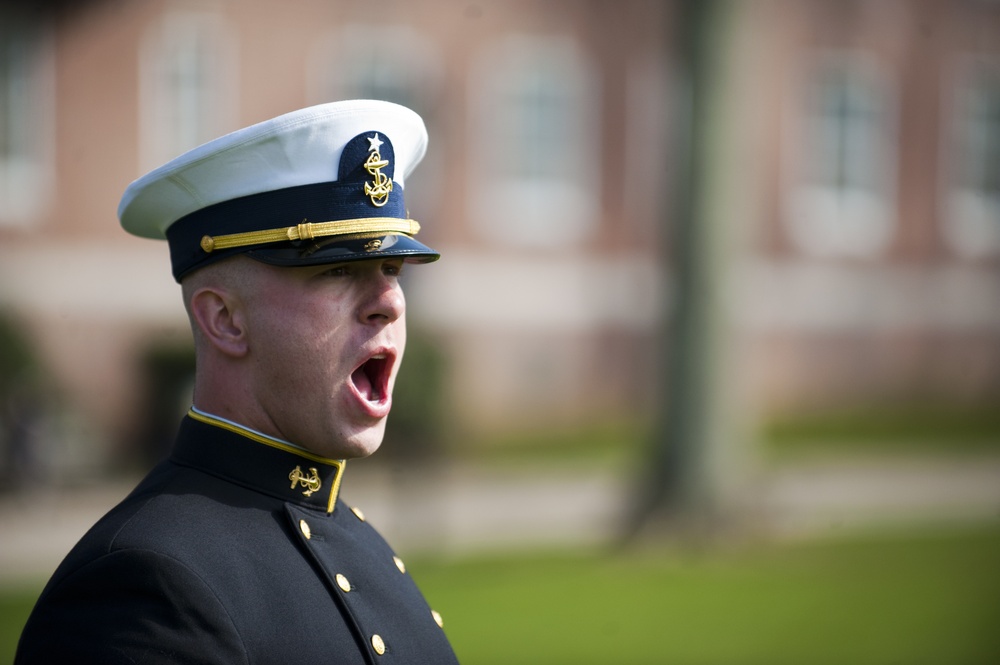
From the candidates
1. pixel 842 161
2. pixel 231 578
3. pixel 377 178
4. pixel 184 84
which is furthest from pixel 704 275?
pixel 842 161

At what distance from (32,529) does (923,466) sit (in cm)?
935

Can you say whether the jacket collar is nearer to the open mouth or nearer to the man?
the man

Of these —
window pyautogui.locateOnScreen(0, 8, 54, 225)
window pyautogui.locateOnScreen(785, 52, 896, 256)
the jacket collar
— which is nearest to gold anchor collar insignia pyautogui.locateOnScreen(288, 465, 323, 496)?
the jacket collar

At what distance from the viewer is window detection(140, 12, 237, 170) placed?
14453mm

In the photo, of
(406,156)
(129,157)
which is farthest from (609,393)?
(406,156)

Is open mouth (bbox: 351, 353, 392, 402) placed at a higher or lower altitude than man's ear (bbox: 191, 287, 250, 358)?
lower

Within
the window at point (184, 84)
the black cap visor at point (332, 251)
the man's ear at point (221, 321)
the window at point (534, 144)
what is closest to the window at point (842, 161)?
the window at point (534, 144)

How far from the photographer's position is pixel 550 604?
25.4 ft

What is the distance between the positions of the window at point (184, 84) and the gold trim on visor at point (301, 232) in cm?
1265

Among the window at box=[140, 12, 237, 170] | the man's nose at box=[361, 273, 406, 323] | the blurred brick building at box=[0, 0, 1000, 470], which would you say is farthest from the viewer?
the window at box=[140, 12, 237, 170]

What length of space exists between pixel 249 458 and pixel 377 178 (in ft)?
2.02

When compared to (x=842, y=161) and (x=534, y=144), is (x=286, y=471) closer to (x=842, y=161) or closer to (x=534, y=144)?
(x=534, y=144)

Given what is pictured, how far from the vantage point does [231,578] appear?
2166 millimetres

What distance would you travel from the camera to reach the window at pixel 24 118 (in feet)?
45.5
